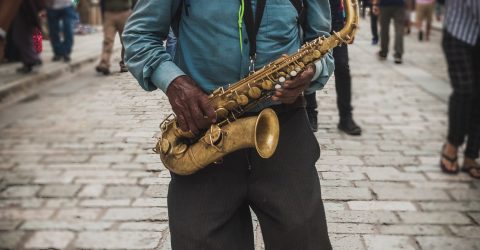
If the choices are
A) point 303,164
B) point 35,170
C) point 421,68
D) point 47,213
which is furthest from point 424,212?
point 421,68

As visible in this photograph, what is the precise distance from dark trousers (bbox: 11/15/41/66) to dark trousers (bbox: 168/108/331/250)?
7.98 m

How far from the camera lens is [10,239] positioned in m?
3.52

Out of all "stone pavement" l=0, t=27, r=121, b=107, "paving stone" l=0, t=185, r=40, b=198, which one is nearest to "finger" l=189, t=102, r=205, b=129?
"paving stone" l=0, t=185, r=40, b=198

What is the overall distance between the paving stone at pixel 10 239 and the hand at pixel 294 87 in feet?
8.13

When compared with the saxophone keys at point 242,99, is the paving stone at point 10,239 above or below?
below

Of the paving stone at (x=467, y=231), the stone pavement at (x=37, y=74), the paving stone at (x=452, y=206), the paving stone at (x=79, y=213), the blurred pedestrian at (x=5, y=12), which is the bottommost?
the stone pavement at (x=37, y=74)

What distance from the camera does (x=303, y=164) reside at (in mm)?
1926

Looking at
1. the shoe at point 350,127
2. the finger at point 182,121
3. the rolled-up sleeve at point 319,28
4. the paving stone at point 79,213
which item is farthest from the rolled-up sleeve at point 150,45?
the shoe at point 350,127

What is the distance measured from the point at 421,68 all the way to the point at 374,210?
7.32 meters

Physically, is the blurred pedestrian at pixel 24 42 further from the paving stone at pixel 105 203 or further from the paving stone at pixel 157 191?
the paving stone at pixel 157 191

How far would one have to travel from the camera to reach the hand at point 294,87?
178 centimetres

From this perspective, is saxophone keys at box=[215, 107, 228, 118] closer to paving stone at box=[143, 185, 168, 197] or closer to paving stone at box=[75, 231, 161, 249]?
paving stone at box=[143, 185, 168, 197]

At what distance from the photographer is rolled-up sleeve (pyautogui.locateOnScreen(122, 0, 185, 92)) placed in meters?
1.80

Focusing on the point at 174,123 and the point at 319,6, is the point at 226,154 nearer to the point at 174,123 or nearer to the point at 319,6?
the point at 174,123
